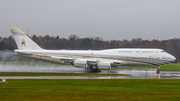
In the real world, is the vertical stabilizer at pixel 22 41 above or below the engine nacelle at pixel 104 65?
above

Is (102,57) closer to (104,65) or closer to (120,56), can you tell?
(120,56)

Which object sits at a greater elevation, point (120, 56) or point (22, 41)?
point (22, 41)

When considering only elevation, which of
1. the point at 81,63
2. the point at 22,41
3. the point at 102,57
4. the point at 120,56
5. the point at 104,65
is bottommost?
the point at 104,65

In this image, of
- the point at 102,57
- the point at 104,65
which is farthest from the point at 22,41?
the point at 104,65

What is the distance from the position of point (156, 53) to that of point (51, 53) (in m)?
18.0

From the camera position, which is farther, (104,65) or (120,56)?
(120,56)

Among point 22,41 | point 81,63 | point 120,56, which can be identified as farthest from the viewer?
point 22,41

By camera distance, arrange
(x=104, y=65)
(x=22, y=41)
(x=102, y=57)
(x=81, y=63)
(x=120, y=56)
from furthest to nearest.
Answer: (x=22, y=41) < (x=102, y=57) < (x=120, y=56) < (x=81, y=63) < (x=104, y=65)

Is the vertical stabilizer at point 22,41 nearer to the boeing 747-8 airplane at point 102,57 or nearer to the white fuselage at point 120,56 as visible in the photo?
the boeing 747-8 airplane at point 102,57

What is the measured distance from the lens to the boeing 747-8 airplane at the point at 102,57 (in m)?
42.1

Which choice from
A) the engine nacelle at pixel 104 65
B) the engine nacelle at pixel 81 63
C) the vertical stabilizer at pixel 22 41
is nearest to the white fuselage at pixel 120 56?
the vertical stabilizer at pixel 22 41

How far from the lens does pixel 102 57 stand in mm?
43875

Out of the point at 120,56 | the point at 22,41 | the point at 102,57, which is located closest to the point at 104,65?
the point at 102,57

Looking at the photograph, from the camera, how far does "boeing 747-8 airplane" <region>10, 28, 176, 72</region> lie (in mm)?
42125
